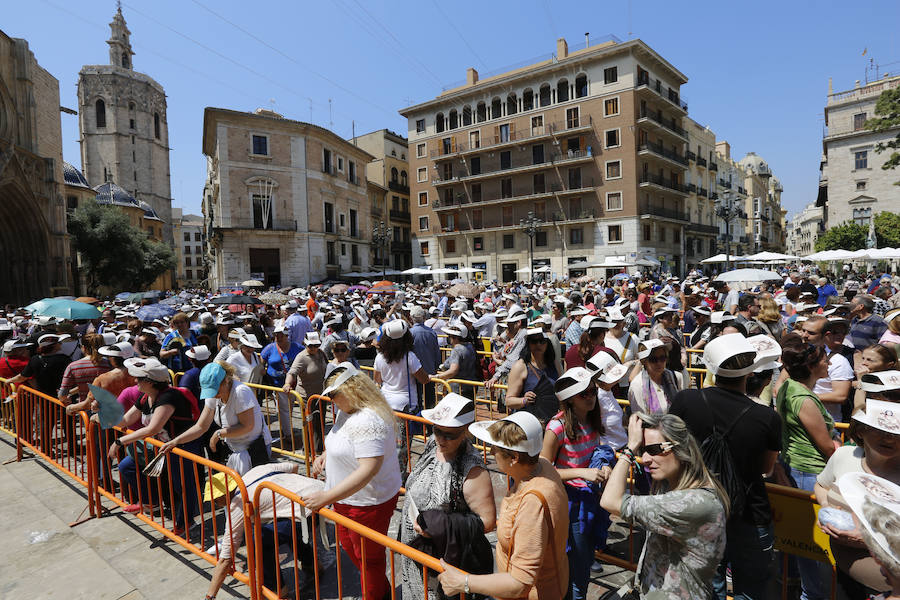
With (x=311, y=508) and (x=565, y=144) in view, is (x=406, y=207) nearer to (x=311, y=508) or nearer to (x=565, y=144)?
(x=565, y=144)

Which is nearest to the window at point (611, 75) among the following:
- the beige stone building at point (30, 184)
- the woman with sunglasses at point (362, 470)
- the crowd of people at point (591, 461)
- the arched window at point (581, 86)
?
the arched window at point (581, 86)

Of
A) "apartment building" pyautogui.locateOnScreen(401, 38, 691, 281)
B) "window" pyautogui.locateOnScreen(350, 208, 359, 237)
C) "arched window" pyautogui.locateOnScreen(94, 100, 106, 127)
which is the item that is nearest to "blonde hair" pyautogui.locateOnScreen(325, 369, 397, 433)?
"apartment building" pyautogui.locateOnScreen(401, 38, 691, 281)

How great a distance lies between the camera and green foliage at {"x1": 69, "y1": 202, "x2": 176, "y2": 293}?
3334 cm

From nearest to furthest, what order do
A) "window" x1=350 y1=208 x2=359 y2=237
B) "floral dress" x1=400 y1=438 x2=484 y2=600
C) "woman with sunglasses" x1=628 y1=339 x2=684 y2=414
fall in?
1. "floral dress" x1=400 y1=438 x2=484 y2=600
2. "woman with sunglasses" x1=628 y1=339 x2=684 y2=414
3. "window" x1=350 y1=208 x2=359 y2=237

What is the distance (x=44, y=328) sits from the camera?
27.8 feet

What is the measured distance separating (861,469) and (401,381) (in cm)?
389

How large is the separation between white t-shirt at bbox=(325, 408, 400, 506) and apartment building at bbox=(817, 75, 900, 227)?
190 feet

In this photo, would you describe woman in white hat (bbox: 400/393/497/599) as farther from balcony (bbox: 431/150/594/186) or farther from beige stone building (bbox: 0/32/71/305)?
balcony (bbox: 431/150/594/186)

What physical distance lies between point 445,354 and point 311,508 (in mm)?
7489

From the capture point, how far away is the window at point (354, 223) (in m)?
44.1

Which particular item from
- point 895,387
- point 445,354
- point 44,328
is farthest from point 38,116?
point 895,387

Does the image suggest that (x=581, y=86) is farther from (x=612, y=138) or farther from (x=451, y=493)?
(x=451, y=493)

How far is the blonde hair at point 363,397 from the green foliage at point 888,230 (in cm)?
4213

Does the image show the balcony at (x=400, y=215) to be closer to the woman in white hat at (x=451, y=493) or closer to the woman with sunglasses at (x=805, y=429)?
the woman with sunglasses at (x=805, y=429)
